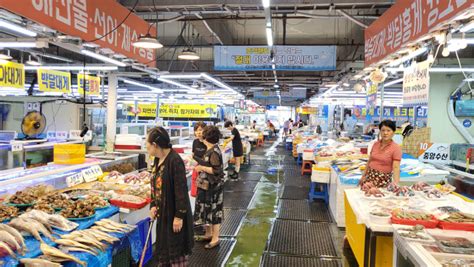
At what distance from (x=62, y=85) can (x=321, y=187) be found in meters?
9.28

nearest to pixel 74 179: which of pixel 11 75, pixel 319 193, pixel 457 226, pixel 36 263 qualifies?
pixel 36 263

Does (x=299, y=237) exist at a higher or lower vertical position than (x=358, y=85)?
lower

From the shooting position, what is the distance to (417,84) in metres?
5.75

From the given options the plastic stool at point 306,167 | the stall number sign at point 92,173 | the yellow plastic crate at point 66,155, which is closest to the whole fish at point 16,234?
the stall number sign at point 92,173

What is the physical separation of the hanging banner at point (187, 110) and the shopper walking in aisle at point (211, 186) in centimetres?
1458

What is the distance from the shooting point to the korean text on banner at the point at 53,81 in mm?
11314

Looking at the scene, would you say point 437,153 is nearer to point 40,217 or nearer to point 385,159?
point 385,159

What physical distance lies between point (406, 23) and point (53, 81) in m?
10.9

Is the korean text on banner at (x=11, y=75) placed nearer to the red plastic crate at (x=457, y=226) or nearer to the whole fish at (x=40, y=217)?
the whole fish at (x=40, y=217)

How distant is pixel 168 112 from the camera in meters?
20.4

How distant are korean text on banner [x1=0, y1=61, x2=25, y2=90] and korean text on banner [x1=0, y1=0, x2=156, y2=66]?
4999mm

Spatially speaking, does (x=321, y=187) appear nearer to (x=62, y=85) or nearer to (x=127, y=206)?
(x=127, y=206)

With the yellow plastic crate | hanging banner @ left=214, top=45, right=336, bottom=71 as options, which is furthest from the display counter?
hanging banner @ left=214, top=45, right=336, bottom=71

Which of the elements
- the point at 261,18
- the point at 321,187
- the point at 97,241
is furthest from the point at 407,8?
the point at 261,18
